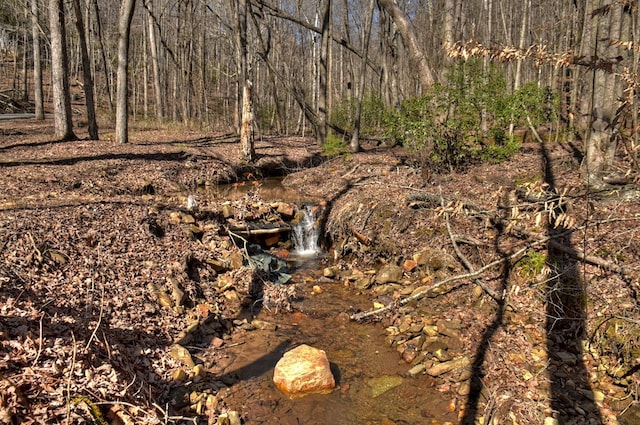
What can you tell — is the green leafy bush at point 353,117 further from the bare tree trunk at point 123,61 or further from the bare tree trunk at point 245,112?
the bare tree trunk at point 123,61

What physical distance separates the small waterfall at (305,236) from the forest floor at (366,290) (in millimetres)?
349

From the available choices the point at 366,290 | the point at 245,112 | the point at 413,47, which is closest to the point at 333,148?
the point at 245,112

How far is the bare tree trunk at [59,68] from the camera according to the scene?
43.7 feet

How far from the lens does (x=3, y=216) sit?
674 centimetres

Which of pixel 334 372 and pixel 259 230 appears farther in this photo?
pixel 259 230

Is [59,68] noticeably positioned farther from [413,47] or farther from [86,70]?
[413,47]

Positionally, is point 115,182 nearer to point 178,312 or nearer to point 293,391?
point 178,312

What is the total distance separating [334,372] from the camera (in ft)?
18.3

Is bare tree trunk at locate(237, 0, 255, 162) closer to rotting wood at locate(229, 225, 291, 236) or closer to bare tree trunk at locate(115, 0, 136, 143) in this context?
bare tree trunk at locate(115, 0, 136, 143)

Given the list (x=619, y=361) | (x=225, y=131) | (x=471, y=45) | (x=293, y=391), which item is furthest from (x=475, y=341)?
(x=225, y=131)

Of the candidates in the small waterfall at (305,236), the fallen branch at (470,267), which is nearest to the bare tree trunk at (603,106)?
the fallen branch at (470,267)

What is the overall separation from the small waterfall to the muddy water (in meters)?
3.02

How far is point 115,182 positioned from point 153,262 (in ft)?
15.9

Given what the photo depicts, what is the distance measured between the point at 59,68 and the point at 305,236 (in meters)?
9.94
